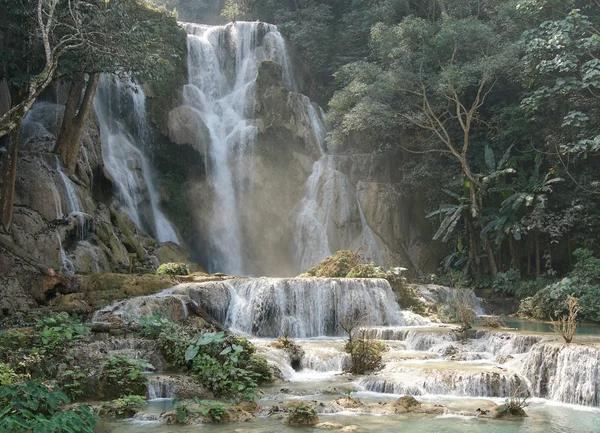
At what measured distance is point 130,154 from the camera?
2492 centimetres

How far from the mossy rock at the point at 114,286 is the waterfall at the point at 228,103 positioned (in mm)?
10454

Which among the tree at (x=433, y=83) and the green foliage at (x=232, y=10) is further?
the green foliage at (x=232, y=10)

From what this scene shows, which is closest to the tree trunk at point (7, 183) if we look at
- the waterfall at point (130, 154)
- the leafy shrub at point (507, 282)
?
the waterfall at point (130, 154)

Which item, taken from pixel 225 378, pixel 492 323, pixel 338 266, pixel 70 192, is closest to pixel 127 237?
pixel 70 192

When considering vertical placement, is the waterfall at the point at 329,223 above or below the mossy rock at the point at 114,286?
above

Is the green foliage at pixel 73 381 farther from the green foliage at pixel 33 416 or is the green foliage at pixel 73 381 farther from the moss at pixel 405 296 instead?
the moss at pixel 405 296

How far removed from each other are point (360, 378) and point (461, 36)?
16927 mm

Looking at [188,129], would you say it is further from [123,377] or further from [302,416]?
[302,416]

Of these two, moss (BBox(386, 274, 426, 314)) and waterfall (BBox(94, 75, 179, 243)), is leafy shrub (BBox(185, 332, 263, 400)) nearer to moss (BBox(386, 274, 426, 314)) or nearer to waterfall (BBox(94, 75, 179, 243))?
moss (BBox(386, 274, 426, 314))

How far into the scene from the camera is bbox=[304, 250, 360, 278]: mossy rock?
1988 cm

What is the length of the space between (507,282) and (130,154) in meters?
15.4

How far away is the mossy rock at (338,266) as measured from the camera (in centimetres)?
1988

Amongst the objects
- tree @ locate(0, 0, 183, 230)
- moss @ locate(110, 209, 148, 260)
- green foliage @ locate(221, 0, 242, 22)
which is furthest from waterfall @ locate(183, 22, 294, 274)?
tree @ locate(0, 0, 183, 230)

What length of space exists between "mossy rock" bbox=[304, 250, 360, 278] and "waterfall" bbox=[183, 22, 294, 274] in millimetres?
6867
